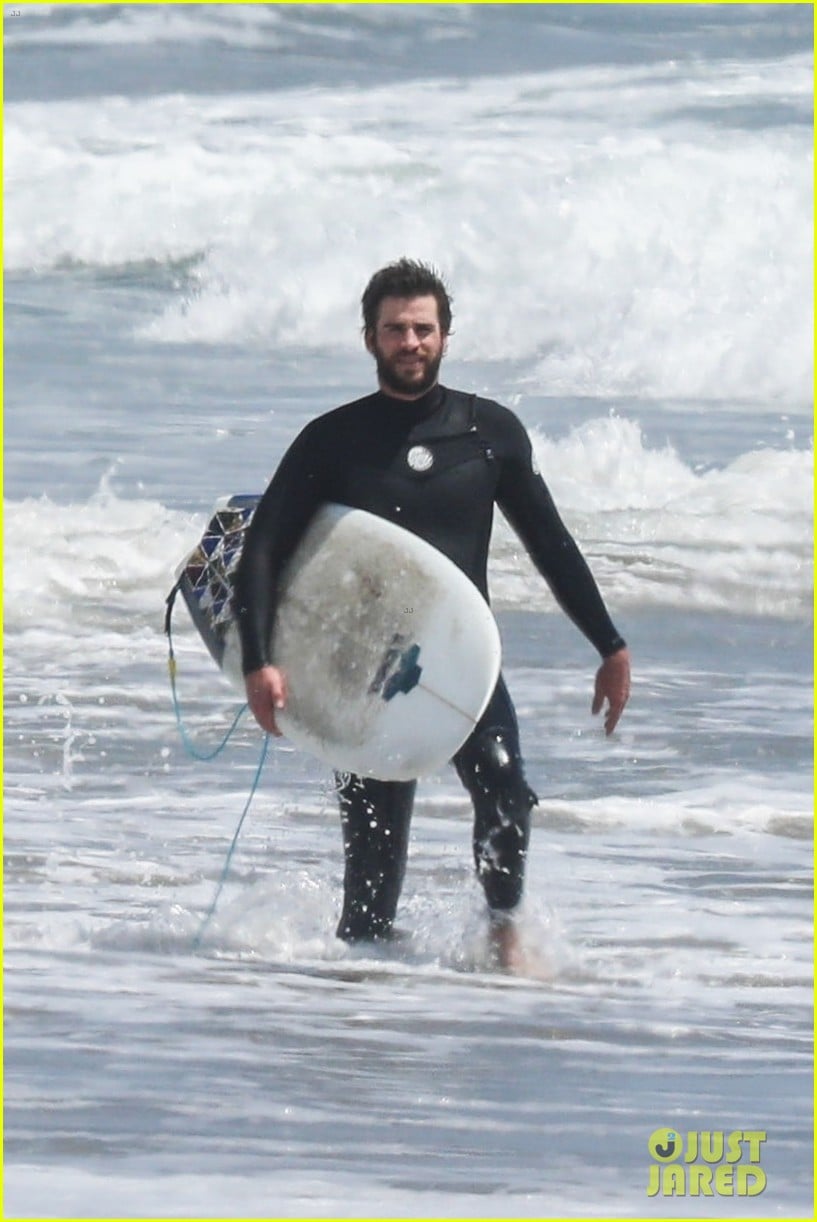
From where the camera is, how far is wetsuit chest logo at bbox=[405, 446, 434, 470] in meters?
4.58

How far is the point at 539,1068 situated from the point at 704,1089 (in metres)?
0.30

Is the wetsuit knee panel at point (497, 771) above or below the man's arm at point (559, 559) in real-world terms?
below

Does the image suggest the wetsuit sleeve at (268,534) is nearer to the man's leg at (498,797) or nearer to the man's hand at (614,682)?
the man's leg at (498,797)

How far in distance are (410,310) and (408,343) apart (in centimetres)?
7

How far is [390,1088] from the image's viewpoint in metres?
4.02

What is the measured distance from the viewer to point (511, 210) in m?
12.8

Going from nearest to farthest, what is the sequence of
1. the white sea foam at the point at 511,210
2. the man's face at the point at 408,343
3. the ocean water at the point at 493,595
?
the ocean water at the point at 493,595
the man's face at the point at 408,343
the white sea foam at the point at 511,210

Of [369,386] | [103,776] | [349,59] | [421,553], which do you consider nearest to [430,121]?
[349,59]

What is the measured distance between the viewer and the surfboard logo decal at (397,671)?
4656mm

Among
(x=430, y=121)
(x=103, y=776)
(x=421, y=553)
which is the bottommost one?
(x=103, y=776)

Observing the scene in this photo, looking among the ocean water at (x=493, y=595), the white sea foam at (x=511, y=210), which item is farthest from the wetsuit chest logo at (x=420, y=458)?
the white sea foam at (x=511, y=210)

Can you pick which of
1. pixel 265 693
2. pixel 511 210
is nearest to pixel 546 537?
pixel 265 693

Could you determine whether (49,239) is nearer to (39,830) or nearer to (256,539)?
(39,830)

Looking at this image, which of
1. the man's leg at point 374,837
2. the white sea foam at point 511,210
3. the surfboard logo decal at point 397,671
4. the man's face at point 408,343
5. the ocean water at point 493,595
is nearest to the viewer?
the ocean water at point 493,595
